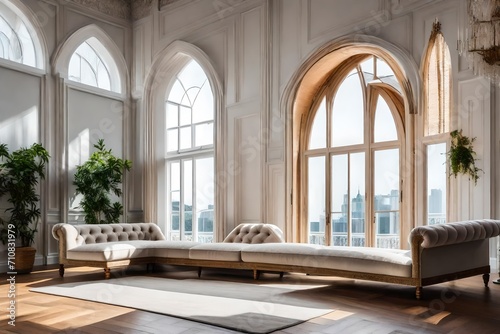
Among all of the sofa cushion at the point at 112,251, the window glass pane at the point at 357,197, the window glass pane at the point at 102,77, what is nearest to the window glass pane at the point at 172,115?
the window glass pane at the point at 102,77

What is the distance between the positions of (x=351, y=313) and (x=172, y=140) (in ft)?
19.6

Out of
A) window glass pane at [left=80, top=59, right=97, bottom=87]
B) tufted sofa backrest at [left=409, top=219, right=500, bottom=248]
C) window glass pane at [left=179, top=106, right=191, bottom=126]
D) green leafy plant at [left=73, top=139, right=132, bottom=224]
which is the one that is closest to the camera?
tufted sofa backrest at [left=409, top=219, right=500, bottom=248]

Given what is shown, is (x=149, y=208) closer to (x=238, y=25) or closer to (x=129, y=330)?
(x=238, y=25)

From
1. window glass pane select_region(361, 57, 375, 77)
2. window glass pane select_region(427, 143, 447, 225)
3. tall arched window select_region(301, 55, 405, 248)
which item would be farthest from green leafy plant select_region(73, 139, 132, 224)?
window glass pane select_region(427, 143, 447, 225)

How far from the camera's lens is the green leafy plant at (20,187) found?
7.58m

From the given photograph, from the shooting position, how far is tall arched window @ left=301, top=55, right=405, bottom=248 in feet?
23.9

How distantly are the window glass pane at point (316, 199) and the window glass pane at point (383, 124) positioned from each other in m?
0.93

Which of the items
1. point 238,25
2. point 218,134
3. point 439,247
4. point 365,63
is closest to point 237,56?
point 238,25

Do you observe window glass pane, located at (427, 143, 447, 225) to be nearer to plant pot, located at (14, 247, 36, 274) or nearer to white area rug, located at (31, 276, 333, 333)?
white area rug, located at (31, 276, 333, 333)

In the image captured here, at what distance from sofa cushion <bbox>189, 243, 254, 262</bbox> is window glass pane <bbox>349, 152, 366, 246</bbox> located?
1773 millimetres

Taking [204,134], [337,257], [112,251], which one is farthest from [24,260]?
[337,257]

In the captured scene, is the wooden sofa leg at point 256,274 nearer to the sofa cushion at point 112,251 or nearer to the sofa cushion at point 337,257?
the sofa cushion at point 337,257

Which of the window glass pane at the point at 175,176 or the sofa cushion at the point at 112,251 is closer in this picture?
the sofa cushion at the point at 112,251

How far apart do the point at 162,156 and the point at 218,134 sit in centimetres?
157
